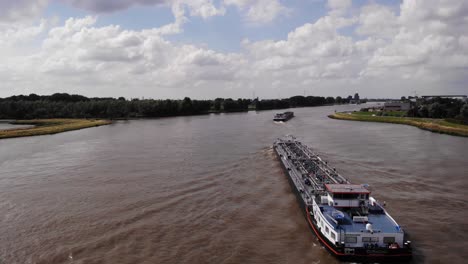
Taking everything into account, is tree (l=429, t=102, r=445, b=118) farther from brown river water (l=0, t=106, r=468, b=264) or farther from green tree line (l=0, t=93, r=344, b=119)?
green tree line (l=0, t=93, r=344, b=119)

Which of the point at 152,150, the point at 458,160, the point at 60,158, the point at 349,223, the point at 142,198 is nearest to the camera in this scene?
the point at 349,223

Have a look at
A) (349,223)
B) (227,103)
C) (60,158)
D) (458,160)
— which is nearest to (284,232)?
(349,223)

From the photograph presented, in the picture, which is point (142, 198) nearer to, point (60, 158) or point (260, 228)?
point (260, 228)

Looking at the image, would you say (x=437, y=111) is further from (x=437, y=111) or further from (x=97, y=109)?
(x=97, y=109)

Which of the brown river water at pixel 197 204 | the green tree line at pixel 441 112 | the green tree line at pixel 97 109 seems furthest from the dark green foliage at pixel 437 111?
the green tree line at pixel 97 109

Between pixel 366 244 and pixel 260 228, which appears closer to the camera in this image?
pixel 366 244

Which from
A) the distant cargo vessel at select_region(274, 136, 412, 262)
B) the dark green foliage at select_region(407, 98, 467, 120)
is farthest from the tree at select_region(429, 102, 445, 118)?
the distant cargo vessel at select_region(274, 136, 412, 262)

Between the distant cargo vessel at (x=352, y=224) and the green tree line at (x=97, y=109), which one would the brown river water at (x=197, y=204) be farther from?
the green tree line at (x=97, y=109)
